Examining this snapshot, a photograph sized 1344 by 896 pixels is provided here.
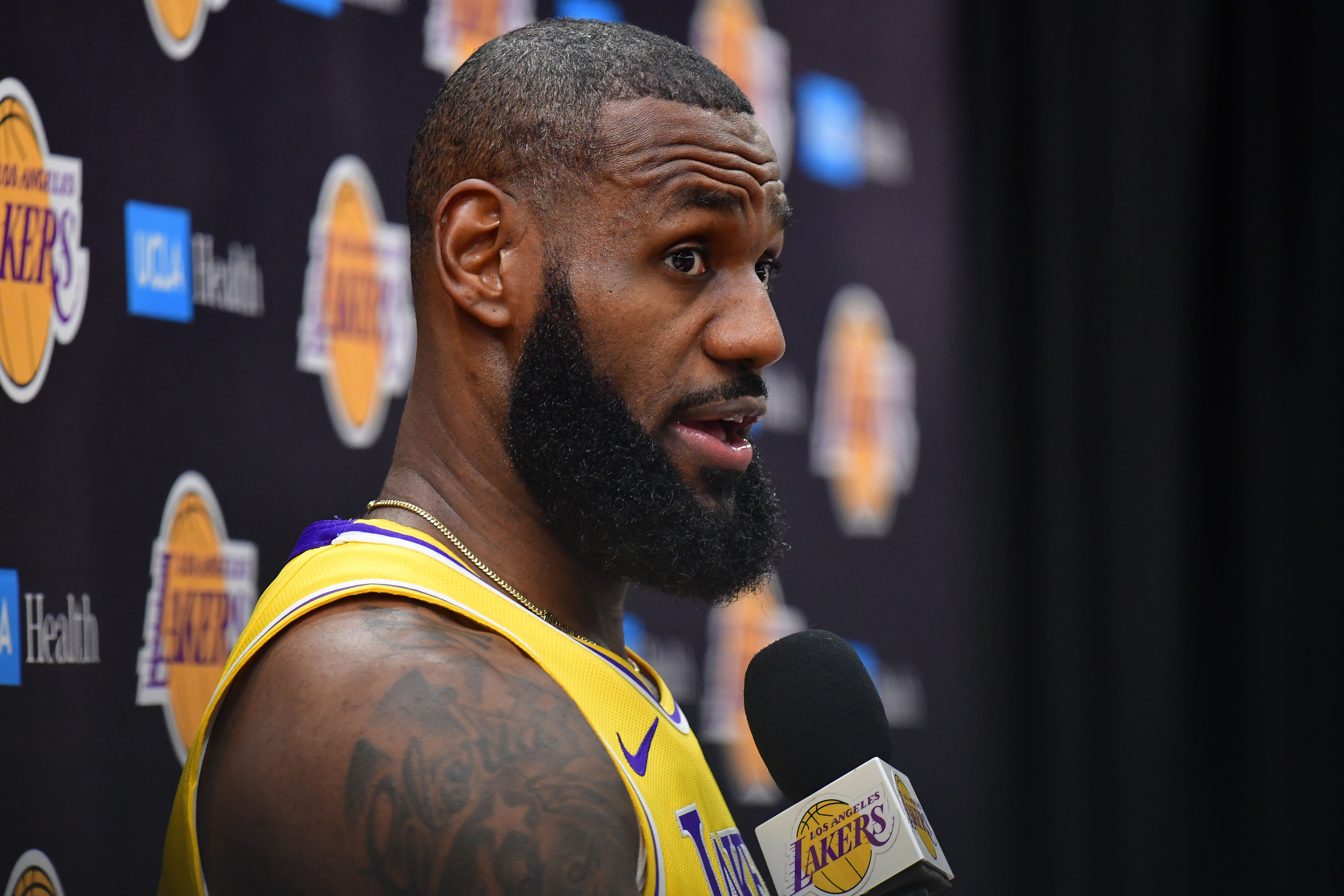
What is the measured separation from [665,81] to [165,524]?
76cm

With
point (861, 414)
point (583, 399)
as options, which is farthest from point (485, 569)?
point (861, 414)

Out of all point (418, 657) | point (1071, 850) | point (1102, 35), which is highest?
point (1102, 35)

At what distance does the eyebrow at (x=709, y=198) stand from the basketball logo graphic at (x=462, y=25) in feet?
2.83

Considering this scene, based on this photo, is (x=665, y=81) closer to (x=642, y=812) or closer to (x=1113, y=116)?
(x=642, y=812)

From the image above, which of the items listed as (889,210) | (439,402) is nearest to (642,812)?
(439,402)

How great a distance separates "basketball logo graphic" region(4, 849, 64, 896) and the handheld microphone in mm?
722

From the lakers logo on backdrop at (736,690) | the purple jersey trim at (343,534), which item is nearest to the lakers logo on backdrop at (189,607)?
the purple jersey trim at (343,534)

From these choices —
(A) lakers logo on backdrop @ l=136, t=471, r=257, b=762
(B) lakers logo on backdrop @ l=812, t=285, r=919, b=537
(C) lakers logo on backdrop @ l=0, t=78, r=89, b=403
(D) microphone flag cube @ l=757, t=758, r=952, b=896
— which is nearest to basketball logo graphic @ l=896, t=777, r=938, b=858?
(D) microphone flag cube @ l=757, t=758, r=952, b=896

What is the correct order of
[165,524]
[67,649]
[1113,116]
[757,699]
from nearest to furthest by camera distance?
[757,699]
[67,649]
[165,524]
[1113,116]

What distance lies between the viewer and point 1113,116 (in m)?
2.77

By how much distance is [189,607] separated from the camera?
57.0 inches

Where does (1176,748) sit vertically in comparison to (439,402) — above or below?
below

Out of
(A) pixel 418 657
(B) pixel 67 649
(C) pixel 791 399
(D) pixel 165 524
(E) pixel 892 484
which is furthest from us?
(E) pixel 892 484

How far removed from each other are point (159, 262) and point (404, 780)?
2.89 ft
